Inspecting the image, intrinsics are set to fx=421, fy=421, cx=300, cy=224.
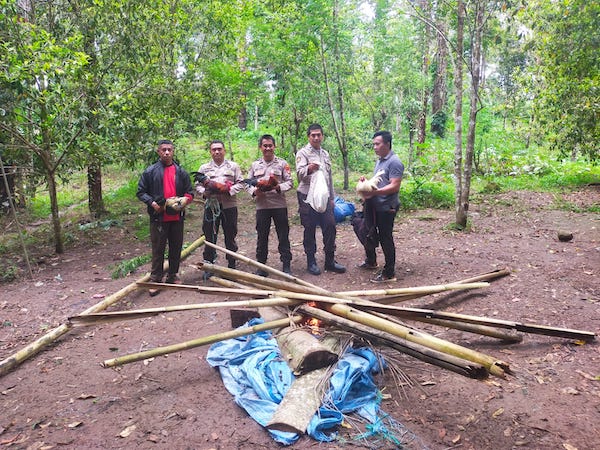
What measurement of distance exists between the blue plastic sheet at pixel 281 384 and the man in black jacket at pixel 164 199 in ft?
7.25

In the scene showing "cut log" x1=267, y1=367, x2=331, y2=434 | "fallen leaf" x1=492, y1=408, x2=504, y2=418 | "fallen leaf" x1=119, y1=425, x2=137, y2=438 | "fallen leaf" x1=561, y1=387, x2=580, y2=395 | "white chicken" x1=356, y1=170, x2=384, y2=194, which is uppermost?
"white chicken" x1=356, y1=170, x2=384, y2=194

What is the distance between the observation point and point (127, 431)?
3.11 metres

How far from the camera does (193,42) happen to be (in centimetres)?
1066

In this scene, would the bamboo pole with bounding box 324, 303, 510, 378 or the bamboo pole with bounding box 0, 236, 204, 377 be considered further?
the bamboo pole with bounding box 0, 236, 204, 377

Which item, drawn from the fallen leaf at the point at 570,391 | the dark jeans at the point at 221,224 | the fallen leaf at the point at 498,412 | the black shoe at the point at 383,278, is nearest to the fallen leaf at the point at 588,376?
the fallen leaf at the point at 570,391

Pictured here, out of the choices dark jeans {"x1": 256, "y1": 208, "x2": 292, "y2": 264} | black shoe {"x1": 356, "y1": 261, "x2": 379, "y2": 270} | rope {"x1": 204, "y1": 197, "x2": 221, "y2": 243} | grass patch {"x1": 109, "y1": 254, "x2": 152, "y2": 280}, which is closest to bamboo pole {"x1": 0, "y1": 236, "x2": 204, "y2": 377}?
grass patch {"x1": 109, "y1": 254, "x2": 152, "y2": 280}

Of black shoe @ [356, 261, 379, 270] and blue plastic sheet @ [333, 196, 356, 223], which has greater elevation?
blue plastic sheet @ [333, 196, 356, 223]

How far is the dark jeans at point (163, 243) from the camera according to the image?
5758 millimetres

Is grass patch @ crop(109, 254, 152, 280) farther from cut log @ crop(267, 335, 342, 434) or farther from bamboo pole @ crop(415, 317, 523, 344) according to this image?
bamboo pole @ crop(415, 317, 523, 344)

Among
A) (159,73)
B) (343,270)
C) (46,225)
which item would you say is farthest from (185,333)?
(46,225)

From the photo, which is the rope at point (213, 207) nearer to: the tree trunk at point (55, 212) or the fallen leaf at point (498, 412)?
the tree trunk at point (55, 212)

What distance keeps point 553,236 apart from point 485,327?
15.6 ft

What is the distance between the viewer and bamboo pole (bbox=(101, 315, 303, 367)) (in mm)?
3566

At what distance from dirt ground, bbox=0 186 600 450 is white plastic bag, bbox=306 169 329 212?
44.7 inches
